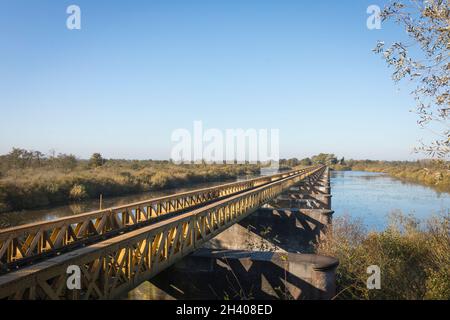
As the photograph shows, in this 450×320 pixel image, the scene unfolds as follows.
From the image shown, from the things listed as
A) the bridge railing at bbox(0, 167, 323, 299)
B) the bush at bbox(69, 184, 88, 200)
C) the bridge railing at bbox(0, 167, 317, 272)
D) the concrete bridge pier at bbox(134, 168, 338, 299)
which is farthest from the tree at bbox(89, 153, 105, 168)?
the concrete bridge pier at bbox(134, 168, 338, 299)

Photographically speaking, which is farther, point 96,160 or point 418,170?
point 96,160

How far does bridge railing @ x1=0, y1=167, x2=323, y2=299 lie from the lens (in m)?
4.20

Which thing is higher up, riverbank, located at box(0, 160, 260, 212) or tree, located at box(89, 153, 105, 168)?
tree, located at box(89, 153, 105, 168)

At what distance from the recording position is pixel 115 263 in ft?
18.8

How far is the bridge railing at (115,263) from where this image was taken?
420 centimetres

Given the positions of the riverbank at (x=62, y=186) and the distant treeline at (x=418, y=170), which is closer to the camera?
the distant treeline at (x=418, y=170)

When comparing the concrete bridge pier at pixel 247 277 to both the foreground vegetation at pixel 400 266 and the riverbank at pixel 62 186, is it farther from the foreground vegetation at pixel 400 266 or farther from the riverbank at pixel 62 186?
the riverbank at pixel 62 186

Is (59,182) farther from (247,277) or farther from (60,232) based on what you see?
(247,277)

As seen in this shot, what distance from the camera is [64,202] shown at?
26.3m

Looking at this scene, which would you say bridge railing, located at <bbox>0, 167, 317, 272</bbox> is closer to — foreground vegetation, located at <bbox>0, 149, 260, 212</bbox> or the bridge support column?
the bridge support column

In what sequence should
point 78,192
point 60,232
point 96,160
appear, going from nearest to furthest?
point 60,232, point 78,192, point 96,160

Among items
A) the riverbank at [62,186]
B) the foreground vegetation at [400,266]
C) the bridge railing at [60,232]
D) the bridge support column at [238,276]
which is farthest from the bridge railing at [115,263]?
the riverbank at [62,186]

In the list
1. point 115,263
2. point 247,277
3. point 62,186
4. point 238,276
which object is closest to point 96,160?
point 62,186
